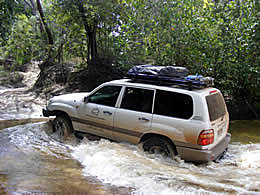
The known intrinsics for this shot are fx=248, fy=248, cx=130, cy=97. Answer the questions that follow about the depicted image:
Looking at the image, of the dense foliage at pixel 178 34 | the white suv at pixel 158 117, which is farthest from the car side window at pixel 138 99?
the dense foliage at pixel 178 34

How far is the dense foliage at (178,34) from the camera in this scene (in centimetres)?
842

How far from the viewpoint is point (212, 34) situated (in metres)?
8.71

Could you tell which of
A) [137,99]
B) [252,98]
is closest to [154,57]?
[252,98]

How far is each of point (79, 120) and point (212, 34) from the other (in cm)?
575

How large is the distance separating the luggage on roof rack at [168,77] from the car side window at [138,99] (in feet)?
1.01

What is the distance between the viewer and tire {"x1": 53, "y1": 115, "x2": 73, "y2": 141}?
597 cm

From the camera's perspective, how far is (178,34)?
9.45 m

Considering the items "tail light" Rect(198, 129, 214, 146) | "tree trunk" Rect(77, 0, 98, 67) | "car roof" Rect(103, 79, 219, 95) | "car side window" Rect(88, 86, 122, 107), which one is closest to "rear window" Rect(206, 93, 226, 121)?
"car roof" Rect(103, 79, 219, 95)

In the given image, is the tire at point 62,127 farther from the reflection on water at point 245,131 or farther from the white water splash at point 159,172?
the reflection on water at point 245,131

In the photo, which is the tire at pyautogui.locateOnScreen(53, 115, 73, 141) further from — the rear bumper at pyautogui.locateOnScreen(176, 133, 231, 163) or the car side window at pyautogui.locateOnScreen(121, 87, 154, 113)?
the rear bumper at pyautogui.locateOnScreen(176, 133, 231, 163)

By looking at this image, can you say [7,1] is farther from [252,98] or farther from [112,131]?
[252,98]

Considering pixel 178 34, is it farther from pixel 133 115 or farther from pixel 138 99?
pixel 133 115

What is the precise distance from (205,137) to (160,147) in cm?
89

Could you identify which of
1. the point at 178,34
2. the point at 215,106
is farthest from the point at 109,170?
the point at 178,34
